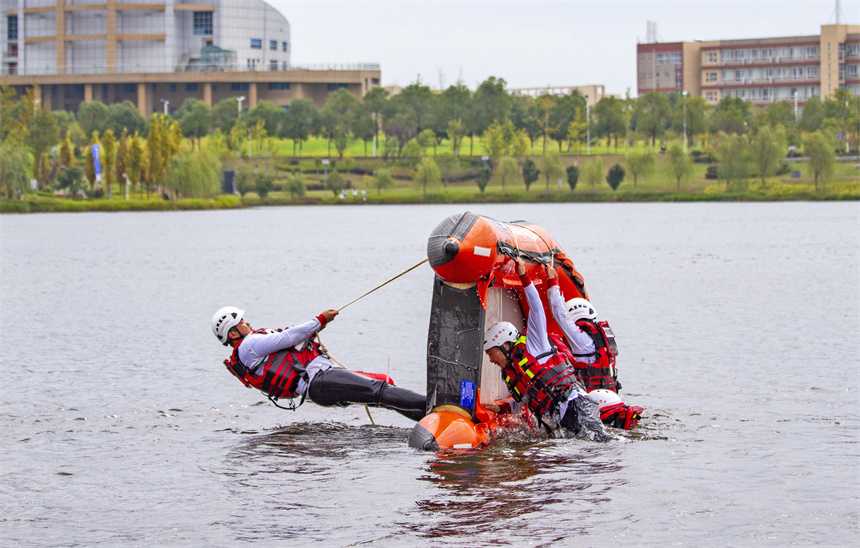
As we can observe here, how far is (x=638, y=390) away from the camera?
21.2 metres

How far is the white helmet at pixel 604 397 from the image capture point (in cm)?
1655

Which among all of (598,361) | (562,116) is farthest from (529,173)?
(598,361)

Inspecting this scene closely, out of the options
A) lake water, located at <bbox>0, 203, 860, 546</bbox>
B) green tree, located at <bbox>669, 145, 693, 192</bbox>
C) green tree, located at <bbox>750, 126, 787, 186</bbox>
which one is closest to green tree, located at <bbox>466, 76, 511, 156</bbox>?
green tree, located at <bbox>669, 145, 693, 192</bbox>

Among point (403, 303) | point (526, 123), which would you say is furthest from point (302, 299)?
point (526, 123)

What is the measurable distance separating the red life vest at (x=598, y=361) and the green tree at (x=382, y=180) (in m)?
129

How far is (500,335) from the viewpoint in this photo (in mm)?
15273

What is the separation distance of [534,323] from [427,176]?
12772 cm

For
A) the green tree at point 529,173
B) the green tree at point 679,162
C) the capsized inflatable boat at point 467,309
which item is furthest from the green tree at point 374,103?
the capsized inflatable boat at point 467,309

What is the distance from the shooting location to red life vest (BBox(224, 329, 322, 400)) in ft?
55.0

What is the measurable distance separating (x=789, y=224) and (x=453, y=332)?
2898 inches

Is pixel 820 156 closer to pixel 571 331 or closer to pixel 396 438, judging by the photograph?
pixel 571 331

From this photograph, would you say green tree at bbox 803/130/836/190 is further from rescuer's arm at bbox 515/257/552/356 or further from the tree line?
rescuer's arm at bbox 515/257/552/356

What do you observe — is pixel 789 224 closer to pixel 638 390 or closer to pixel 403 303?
pixel 403 303

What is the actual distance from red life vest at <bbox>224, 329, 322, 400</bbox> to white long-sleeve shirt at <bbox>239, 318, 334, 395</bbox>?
0.25 feet
